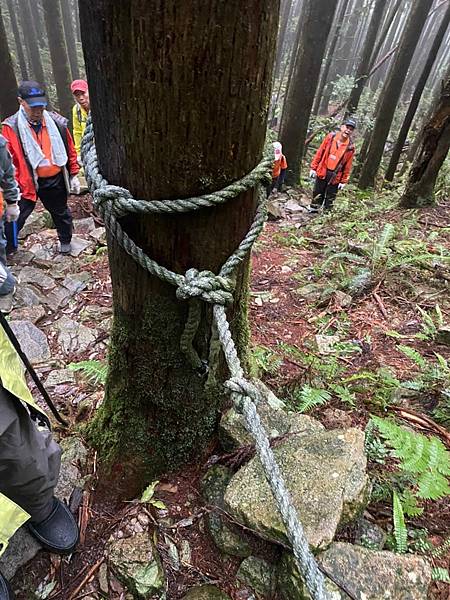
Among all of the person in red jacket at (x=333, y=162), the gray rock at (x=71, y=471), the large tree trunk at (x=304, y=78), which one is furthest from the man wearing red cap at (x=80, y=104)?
the large tree trunk at (x=304, y=78)

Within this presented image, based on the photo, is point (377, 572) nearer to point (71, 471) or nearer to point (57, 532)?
point (57, 532)

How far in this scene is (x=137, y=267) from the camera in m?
1.86

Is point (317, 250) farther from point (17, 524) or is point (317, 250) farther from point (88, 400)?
point (17, 524)

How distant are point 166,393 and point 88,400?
1.63m

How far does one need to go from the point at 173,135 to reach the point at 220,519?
1935mm

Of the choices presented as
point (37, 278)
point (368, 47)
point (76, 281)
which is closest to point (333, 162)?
point (76, 281)

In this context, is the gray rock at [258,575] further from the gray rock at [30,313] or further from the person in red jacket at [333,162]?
the person in red jacket at [333,162]

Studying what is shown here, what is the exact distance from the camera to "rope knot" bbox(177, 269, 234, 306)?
5.54 feet

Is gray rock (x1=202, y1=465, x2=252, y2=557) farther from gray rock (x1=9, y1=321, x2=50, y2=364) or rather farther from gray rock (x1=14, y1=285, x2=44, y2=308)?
gray rock (x1=14, y1=285, x2=44, y2=308)

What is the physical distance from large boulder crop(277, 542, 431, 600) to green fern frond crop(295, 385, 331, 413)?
0.99 metres

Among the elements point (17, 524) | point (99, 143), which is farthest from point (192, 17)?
point (17, 524)

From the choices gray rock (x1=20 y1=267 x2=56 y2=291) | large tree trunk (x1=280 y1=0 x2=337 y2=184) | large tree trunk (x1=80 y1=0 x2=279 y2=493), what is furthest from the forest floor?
large tree trunk (x1=280 y1=0 x2=337 y2=184)

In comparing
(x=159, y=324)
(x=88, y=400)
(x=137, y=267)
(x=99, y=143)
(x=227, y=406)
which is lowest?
(x=88, y=400)

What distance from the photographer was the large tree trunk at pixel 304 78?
10.3m
